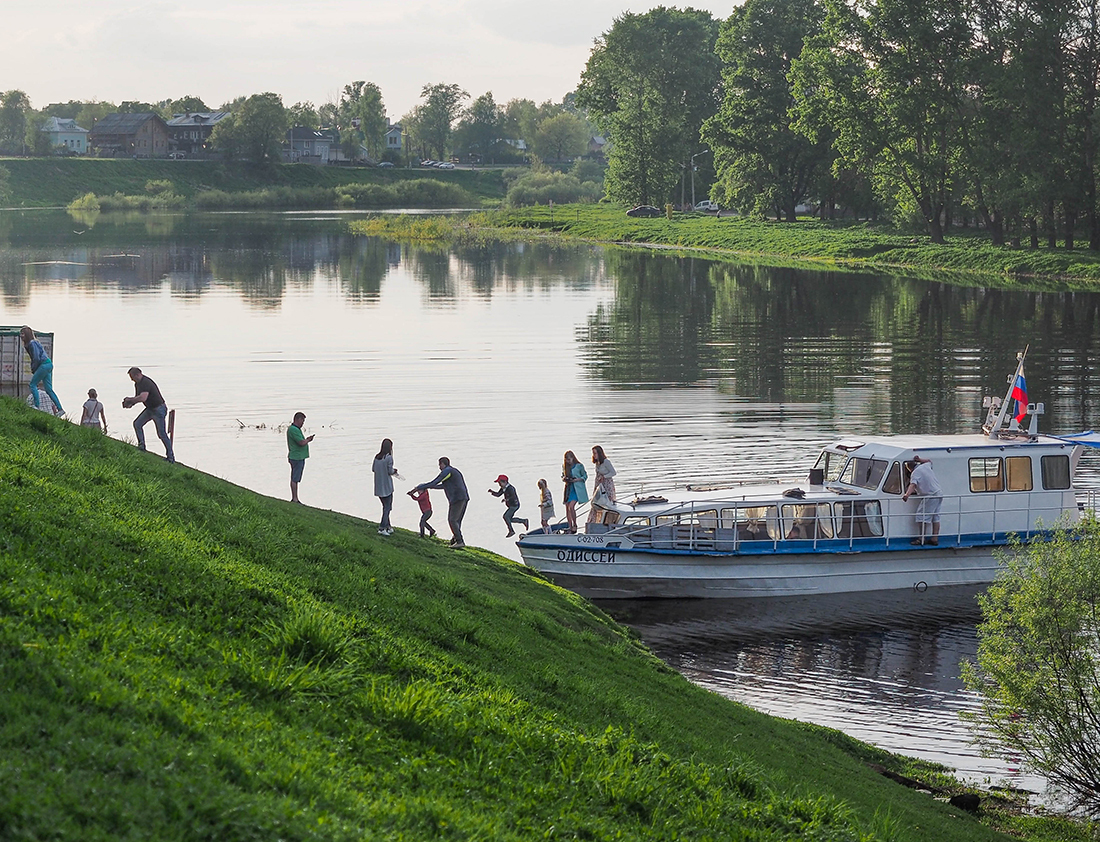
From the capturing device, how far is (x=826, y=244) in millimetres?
114000

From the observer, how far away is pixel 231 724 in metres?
10.2

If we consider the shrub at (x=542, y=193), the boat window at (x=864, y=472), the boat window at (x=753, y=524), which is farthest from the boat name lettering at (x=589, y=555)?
the shrub at (x=542, y=193)

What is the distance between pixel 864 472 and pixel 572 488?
7002 mm

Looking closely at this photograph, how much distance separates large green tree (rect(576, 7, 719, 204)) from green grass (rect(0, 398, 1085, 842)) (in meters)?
144

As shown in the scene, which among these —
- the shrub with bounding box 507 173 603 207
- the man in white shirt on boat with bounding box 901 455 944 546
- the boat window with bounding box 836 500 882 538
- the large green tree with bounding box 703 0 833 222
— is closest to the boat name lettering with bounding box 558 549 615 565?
the boat window with bounding box 836 500 882 538

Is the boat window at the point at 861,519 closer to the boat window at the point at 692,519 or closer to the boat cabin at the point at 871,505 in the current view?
the boat cabin at the point at 871,505

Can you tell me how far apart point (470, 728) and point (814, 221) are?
124235 millimetres

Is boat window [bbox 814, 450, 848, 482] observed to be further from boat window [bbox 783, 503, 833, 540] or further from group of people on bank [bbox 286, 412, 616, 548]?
group of people on bank [bbox 286, 412, 616, 548]

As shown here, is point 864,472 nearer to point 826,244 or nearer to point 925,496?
point 925,496

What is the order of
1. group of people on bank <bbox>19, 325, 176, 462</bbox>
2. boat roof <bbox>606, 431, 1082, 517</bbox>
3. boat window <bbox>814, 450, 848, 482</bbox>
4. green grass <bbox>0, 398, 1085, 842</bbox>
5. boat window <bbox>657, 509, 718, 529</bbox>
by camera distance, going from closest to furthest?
green grass <bbox>0, 398, 1085, 842</bbox>
group of people on bank <bbox>19, 325, 176, 462</bbox>
boat window <bbox>657, 509, 718, 529</bbox>
boat roof <bbox>606, 431, 1082, 517</bbox>
boat window <bbox>814, 450, 848, 482</bbox>

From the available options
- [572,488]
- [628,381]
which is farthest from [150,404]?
[628,381]

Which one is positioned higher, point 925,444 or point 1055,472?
point 925,444

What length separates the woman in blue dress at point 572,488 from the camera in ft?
97.8

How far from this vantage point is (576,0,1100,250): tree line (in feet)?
303
